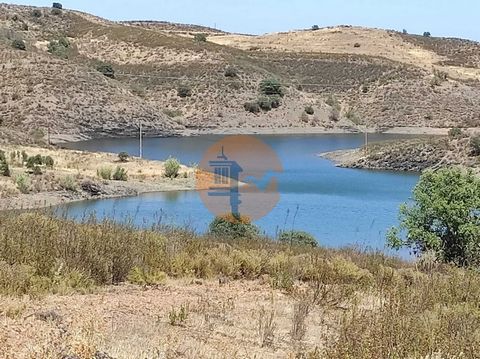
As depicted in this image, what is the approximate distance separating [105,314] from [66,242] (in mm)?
1810

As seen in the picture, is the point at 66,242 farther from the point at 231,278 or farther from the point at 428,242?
the point at 428,242

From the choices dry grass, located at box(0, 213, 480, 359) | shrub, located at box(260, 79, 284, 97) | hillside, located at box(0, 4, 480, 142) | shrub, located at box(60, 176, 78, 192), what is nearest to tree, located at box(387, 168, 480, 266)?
dry grass, located at box(0, 213, 480, 359)

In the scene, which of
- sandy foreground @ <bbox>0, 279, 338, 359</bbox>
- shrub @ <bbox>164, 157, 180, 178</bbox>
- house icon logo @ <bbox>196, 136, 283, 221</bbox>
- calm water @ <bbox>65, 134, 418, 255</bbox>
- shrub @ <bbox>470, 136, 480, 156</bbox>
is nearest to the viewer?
sandy foreground @ <bbox>0, 279, 338, 359</bbox>

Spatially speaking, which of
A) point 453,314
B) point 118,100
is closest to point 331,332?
point 453,314

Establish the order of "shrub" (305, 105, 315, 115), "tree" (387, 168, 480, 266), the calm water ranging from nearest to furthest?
"tree" (387, 168, 480, 266) < the calm water < "shrub" (305, 105, 315, 115)

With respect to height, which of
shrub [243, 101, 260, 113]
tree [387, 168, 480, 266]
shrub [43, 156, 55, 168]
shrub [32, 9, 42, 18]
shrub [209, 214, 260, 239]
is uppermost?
shrub [32, 9, 42, 18]

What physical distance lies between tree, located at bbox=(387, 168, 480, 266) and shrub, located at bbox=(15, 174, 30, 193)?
19.5 meters

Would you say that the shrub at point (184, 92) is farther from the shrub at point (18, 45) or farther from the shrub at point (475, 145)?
the shrub at point (475, 145)

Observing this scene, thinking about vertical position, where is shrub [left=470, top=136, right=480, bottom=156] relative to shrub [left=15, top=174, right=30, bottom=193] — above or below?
above

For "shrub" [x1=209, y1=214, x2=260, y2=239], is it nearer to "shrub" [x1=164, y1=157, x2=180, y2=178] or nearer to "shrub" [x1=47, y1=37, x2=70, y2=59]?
"shrub" [x1=164, y1=157, x2=180, y2=178]

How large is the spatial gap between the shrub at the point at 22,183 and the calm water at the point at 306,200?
2.56 metres

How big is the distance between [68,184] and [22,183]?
267 cm

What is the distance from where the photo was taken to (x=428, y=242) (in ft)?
53.2

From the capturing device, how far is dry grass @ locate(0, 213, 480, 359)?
5.43m
